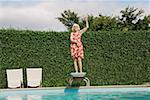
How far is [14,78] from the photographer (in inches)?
451

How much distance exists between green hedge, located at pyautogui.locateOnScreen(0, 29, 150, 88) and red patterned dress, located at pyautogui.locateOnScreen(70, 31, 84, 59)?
2.64ft

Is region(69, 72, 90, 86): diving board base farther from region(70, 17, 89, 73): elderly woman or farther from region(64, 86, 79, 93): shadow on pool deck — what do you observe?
region(64, 86, 79, 93): shadow on pool deck

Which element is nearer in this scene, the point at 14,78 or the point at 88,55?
the point at 14,78

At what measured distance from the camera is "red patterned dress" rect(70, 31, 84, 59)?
37.4ft

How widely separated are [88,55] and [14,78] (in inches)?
112

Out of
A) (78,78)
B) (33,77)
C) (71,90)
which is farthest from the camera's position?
(33,77)

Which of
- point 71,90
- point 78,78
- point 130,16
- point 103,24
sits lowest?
point 71,90

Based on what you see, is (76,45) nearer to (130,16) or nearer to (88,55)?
(88,55)

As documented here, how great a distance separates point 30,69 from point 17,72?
0.45 meters

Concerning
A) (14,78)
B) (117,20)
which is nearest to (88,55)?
(14,78)

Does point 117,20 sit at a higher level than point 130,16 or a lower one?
lower

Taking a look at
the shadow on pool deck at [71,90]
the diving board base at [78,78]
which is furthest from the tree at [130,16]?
the shadow on pool deck at [71,90]

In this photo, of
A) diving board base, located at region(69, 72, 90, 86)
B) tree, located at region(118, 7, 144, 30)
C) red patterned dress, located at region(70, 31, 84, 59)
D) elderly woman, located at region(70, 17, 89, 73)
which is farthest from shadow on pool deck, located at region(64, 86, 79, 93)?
tree, located at region(118, 7, 144, 30)

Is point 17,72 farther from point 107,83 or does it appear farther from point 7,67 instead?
point 107,83
